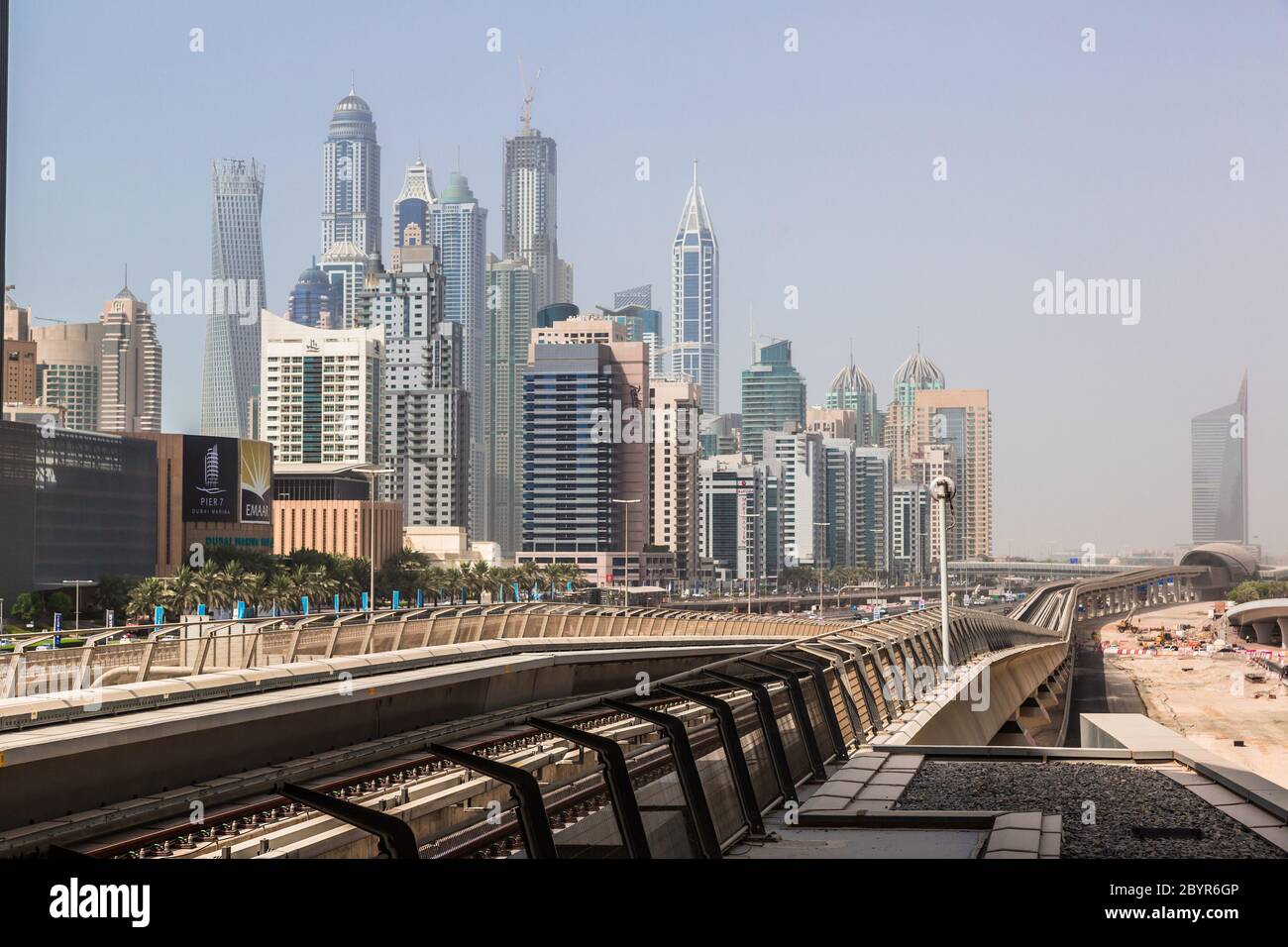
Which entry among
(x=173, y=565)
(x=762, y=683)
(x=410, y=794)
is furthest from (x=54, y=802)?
(x=173, y=565)

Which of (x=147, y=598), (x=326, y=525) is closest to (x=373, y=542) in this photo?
(x=147, y=598)

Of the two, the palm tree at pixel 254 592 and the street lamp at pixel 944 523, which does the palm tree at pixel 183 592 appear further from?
the street lamp at pixel 944 523

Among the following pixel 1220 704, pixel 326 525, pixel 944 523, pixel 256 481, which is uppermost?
pixel 256 481

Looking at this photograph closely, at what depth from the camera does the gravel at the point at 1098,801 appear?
10242mm

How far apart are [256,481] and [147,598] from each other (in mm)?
65026

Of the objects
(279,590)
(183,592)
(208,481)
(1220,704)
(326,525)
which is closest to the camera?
(1220,704)

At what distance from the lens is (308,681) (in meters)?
19.2

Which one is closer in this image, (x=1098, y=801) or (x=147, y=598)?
(x=1098, y=801)

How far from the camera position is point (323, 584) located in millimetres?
102500

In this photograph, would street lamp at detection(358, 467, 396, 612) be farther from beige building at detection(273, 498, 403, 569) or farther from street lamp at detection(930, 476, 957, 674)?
street lamp at detection(930, 476, 957, 674)

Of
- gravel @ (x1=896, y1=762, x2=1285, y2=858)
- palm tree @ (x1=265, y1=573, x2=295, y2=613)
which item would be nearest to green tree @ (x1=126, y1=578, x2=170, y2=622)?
palm tree @ (x1=265, y1=573, x2=295, y2=613)

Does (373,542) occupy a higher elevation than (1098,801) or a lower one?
higher

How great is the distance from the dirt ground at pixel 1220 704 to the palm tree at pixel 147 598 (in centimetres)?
5675

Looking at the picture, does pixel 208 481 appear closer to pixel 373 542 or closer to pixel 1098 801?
pixel 373 542
